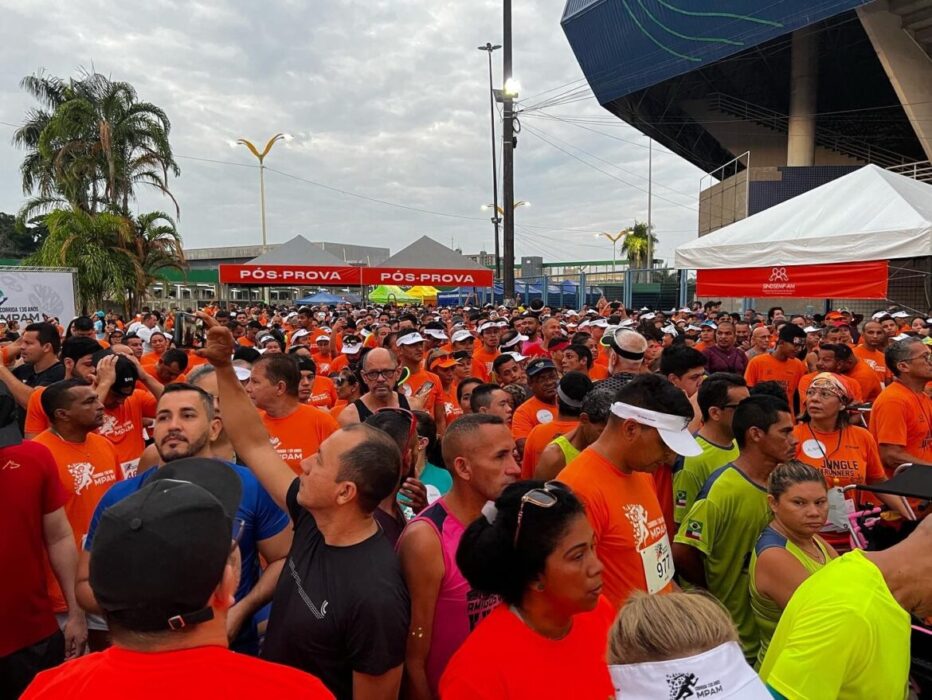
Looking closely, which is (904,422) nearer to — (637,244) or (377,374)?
(377,374)

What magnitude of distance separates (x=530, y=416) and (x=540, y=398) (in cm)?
17

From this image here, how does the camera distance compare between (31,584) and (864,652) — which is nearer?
(864,652)

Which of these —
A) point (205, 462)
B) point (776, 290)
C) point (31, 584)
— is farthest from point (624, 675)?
point (776, 290)

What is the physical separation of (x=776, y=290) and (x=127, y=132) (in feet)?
83.8

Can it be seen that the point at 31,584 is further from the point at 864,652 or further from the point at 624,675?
the point at 864,652

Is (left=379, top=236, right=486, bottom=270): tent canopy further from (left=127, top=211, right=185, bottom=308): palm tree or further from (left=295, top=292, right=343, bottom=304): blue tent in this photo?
(left=295, top=292, right=343, bottom=304): blue tent

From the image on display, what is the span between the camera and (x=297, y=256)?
18.6 meters

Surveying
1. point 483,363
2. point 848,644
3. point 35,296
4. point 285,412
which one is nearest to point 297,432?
point 285,412

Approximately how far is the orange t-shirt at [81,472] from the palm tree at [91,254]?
18.8m

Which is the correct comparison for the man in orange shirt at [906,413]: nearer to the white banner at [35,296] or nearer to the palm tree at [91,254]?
the white banner at [35,296]

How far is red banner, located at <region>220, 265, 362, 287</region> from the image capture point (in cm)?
1742

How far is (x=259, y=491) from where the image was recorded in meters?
2.68

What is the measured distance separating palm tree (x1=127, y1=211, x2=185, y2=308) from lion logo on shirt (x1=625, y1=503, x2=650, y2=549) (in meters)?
21.9

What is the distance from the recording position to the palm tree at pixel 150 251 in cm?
2077
